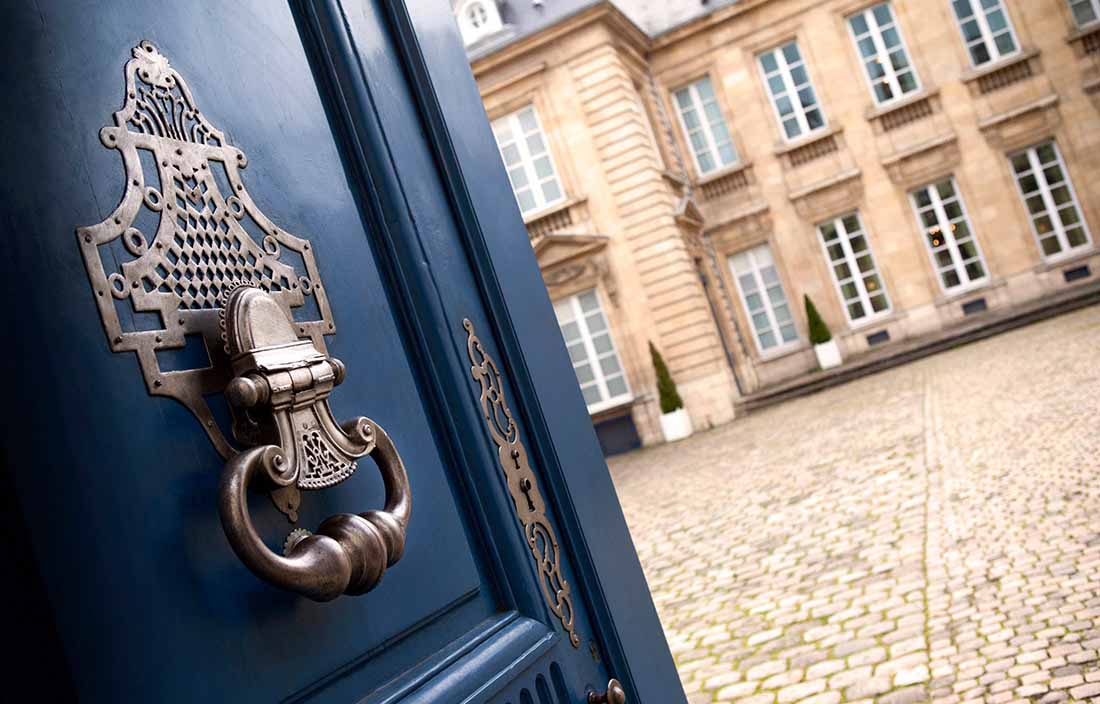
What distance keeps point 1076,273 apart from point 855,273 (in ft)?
12.2

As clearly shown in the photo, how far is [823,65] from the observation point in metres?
19.4

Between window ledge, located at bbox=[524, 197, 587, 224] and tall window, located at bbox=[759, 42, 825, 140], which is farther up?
tall window, located at bbox=[759, 42, 825, 140]

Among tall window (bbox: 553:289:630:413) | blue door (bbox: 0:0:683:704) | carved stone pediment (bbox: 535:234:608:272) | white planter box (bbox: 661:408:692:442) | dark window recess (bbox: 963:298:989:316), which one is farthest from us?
dark window recess (bbox: 963:298:989:316)

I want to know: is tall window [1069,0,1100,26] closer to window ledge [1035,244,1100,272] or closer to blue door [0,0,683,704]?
window ledge [1035,244,1100,272]

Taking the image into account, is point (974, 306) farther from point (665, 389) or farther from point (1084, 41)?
point (665, 389)

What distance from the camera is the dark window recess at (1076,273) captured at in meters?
18.0

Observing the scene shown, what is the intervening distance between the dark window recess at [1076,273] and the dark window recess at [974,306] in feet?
4.55

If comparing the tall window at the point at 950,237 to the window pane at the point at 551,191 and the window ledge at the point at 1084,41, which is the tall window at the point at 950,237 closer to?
the window ledge at the point at 1084,41

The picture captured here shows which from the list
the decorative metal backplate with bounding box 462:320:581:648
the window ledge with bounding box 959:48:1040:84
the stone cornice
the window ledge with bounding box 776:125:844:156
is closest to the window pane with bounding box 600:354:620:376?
the window ledge with bounding box 776:125:844:156

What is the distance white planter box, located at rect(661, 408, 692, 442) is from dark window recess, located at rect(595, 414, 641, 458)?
0.62 metres

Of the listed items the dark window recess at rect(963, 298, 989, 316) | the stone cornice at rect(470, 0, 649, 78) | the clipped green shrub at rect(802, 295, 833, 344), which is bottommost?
the dark window recess at rect(963, 298, 989, 316)

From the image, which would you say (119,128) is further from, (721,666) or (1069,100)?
(1069,100)

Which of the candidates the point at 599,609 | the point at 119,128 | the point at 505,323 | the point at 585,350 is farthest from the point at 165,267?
the point at 585,350

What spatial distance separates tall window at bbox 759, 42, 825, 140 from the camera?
19.7 m
